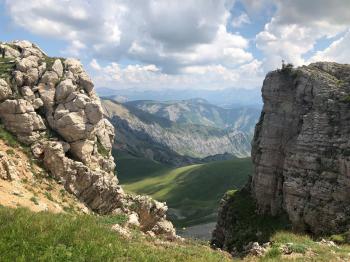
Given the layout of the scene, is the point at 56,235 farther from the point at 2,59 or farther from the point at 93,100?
the point at 2,59

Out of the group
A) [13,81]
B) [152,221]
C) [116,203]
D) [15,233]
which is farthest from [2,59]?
[15,233]

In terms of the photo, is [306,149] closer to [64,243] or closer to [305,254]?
[305,254]

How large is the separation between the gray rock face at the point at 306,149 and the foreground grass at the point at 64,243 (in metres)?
29.7

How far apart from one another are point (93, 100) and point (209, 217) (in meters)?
111

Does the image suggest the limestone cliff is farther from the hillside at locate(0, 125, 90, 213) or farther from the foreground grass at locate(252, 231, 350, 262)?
the hillside at locate(0, 125, 90, 213)

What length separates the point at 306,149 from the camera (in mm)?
48938

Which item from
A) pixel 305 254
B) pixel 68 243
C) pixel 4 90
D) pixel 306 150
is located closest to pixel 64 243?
pixel 68 243

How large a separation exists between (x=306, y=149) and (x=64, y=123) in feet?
91.4

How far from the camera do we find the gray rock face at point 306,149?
147 ft

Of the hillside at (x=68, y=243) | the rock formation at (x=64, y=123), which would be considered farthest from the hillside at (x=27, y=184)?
the hillside at (x=68, y=243)

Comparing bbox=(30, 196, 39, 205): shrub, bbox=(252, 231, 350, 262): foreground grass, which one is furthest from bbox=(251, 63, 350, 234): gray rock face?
bbox=(30, 196, 39, 205): shrub

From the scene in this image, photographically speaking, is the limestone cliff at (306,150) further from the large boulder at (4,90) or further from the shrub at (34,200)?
the large boulder at (4,90)

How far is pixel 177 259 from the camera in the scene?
17.2 metres

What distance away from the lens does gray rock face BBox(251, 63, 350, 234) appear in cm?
4491
